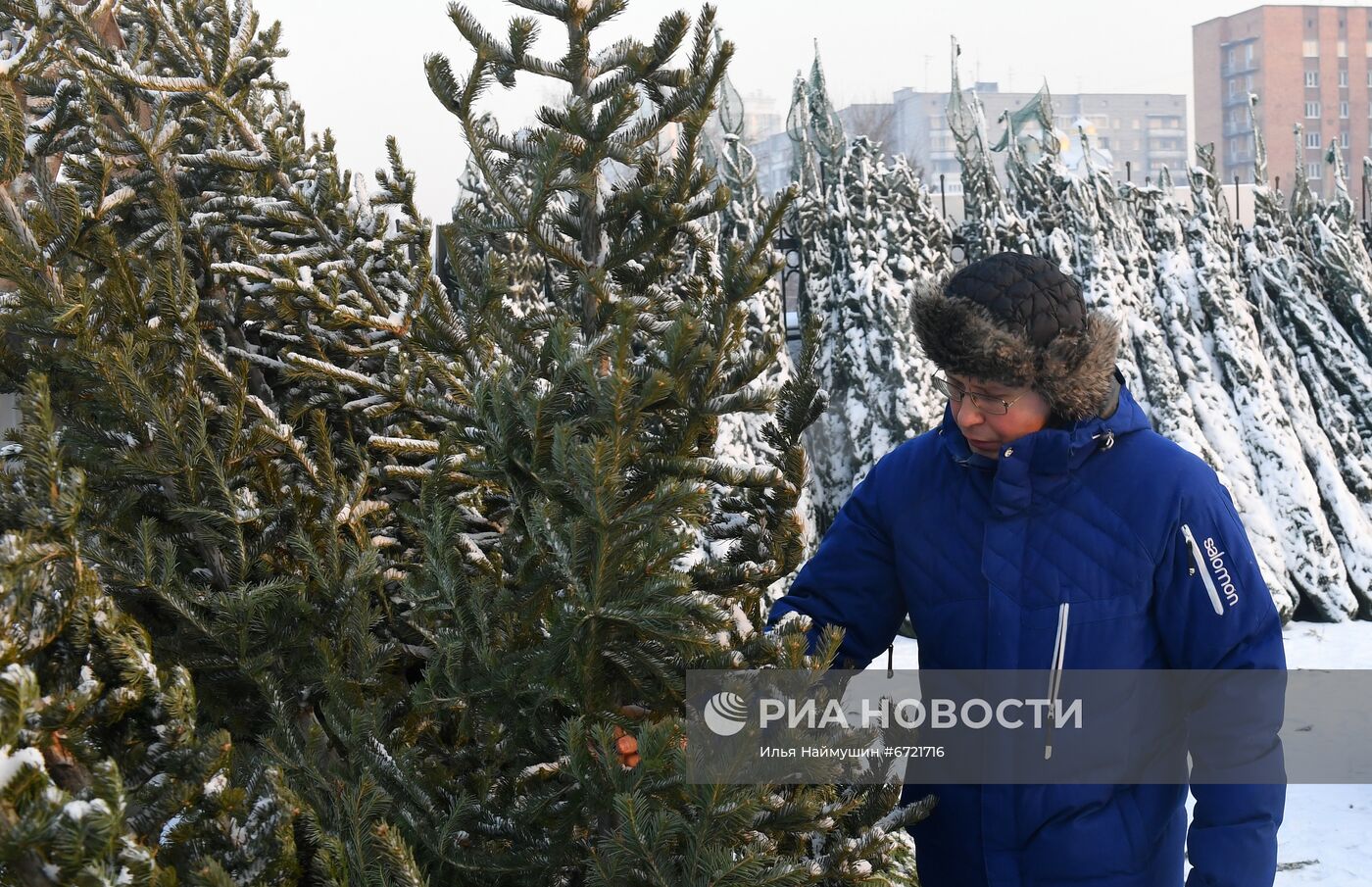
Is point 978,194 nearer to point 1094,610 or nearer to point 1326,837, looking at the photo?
point 1326,837

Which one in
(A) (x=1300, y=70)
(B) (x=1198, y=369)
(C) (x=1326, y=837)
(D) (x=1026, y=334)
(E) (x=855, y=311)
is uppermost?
(A) (x=1300, y=70)

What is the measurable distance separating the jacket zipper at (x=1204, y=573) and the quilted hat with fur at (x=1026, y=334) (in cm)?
29

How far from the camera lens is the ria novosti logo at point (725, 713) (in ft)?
5.57

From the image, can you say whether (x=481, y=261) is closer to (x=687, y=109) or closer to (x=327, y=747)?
(x=687, y=109)

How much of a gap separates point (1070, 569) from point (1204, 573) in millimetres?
221

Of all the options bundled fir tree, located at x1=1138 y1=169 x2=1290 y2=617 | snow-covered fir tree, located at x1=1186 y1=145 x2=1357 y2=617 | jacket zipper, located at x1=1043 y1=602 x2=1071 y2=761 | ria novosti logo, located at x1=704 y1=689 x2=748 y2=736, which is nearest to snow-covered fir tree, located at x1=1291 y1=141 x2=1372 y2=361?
snow-covered fir tree, located at x1=1186 y1=145 x2=1357 y2=617

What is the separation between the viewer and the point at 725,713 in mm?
1729

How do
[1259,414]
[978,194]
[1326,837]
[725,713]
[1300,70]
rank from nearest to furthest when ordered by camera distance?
[725,713], [1326,837], [978,194], [1259,414], [1300,70]

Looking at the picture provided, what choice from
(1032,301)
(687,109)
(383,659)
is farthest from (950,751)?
(687,109)

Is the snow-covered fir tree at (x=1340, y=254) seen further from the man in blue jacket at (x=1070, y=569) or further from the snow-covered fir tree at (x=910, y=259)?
the man in blue jacket at (x=1070, y=569)

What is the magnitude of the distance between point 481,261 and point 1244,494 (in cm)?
748

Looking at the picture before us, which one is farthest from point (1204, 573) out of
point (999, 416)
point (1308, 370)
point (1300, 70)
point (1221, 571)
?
point (1300, 70)

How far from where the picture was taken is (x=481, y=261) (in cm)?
223

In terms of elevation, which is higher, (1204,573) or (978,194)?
(978,194)
